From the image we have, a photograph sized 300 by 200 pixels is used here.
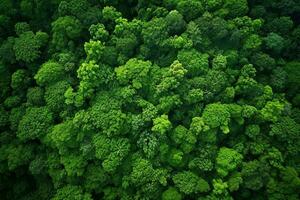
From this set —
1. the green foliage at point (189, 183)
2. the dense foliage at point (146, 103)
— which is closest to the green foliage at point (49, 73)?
the dense foliage at point (146, 103)

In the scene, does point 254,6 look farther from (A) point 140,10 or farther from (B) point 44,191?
(B) point 44,191

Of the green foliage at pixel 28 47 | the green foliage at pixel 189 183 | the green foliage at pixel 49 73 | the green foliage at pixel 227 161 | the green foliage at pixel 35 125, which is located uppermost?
the green foliage at pixel 28 47

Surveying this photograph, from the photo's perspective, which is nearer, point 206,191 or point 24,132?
point 206,191

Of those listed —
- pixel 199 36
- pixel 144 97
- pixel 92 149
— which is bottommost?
pixel 92 149

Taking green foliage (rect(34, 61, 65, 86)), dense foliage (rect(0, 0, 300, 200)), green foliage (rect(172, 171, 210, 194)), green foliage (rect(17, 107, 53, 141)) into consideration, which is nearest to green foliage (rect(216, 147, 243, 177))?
dense foliage (rect(0, 0, 300, 200))

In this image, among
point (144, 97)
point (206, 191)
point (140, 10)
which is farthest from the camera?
point (140, 10)

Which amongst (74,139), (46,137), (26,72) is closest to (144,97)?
(74,139)

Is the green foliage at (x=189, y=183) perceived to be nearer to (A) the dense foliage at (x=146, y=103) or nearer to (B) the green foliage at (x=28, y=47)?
(A) the dense foliage at (x=146, y=103)

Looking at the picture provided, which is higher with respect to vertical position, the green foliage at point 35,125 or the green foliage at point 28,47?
the green foliage at point 28,47

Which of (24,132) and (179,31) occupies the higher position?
(179,31)

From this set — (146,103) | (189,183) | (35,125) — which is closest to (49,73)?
(35,125)
